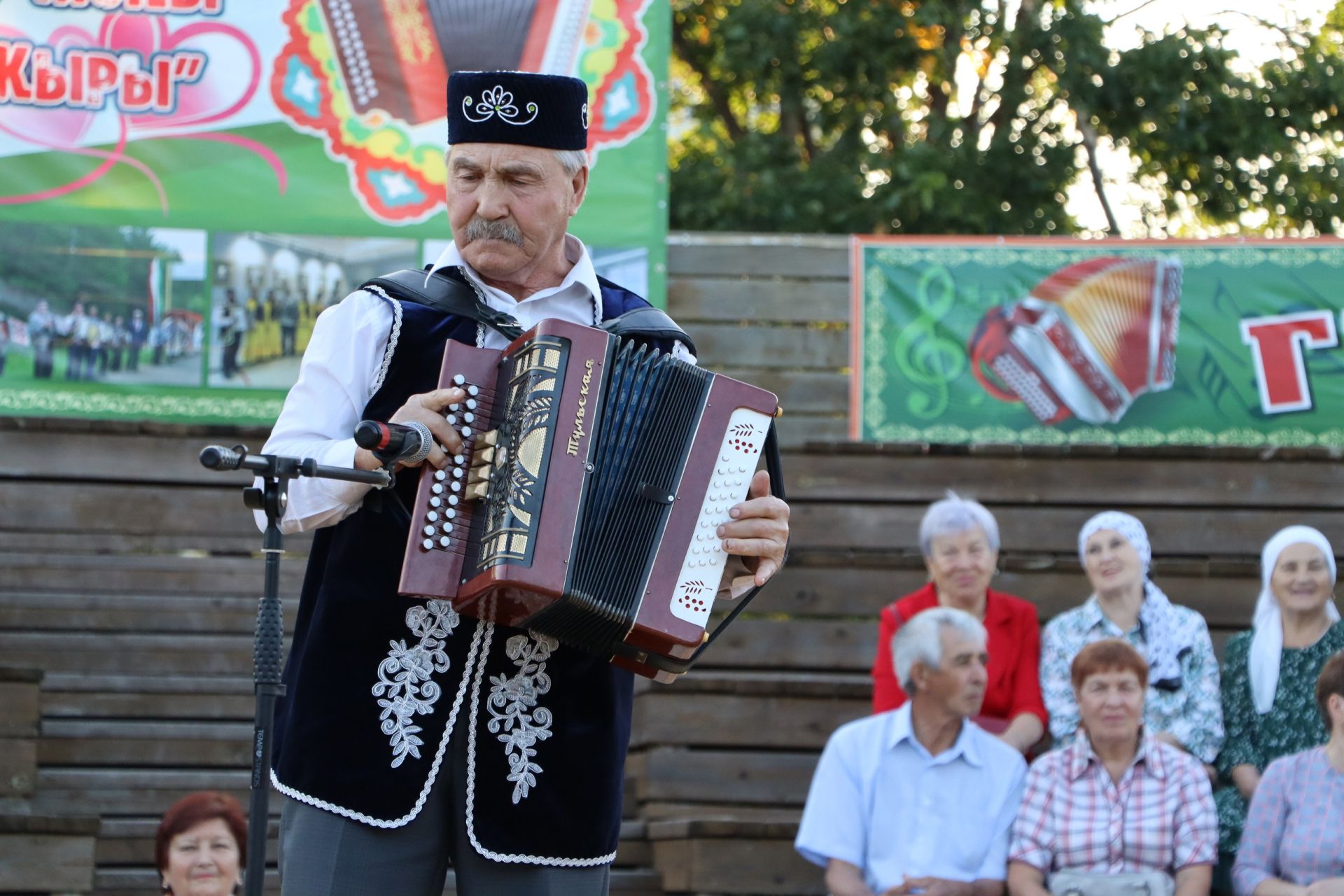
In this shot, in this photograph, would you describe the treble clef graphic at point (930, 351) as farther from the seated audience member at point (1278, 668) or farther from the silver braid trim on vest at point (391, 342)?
the silver braid trim on vest at point (391, 342)

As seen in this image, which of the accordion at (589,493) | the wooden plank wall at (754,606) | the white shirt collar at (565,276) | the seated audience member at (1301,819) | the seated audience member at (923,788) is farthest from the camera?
the wooden plank wall at (754,606)

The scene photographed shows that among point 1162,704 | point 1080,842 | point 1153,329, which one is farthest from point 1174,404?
point 1080,842

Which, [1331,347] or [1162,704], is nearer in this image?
[1162,704]

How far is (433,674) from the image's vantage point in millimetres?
2373

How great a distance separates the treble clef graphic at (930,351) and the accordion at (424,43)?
150cm

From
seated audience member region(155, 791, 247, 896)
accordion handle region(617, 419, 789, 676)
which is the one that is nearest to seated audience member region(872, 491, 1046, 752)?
seated audience member region(155, 791, 247, 896)

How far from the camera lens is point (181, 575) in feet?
19.7

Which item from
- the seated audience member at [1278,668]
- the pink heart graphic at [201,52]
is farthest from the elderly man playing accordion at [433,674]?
the pink heart graphic at [201,52]

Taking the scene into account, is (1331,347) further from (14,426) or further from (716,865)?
(14,426)

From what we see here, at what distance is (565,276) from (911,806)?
8.30ft

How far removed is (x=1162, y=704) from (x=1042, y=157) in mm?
5613

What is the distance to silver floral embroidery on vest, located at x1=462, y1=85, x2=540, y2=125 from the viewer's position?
8.30 feet

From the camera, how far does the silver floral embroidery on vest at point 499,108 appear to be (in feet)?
8.30

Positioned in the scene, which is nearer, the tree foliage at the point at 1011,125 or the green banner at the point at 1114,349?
the green banner at the point at 1114,349
